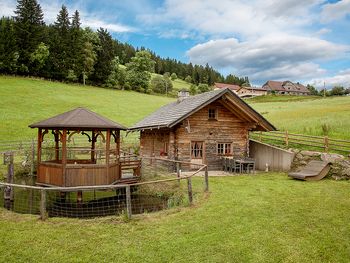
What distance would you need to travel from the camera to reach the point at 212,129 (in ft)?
67.1

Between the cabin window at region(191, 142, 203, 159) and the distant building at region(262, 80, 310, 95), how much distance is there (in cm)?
10937

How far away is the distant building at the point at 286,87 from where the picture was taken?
123 meters

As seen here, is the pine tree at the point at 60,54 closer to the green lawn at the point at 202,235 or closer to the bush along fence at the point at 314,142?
the bush along fence at the point at 314,142

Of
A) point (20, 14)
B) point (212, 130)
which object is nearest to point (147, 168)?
point (212, 130)

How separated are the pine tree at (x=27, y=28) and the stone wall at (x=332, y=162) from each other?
172 ft

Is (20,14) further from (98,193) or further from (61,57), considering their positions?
(98,193)

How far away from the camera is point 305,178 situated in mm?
15812

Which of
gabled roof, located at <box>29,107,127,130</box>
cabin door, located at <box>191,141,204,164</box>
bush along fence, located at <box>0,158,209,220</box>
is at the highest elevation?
gabled roof, located at <box>29,107,127,130</box>

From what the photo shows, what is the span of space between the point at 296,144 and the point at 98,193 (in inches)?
511

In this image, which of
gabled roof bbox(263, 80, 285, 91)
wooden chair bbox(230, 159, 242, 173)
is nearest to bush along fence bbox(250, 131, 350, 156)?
wooden chair bbox(230, 159, 242, 173)

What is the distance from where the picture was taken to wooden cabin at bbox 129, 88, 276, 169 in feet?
64.4

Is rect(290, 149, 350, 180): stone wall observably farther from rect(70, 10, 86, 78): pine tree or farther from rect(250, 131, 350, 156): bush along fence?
rect(70, 10, 86, 78): pine tree

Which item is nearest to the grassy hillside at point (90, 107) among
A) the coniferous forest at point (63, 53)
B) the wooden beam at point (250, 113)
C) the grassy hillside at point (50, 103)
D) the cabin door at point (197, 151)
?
the grassy hillside at point (50, 103)

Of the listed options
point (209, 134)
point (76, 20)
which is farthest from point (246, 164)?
point (76, 20)
